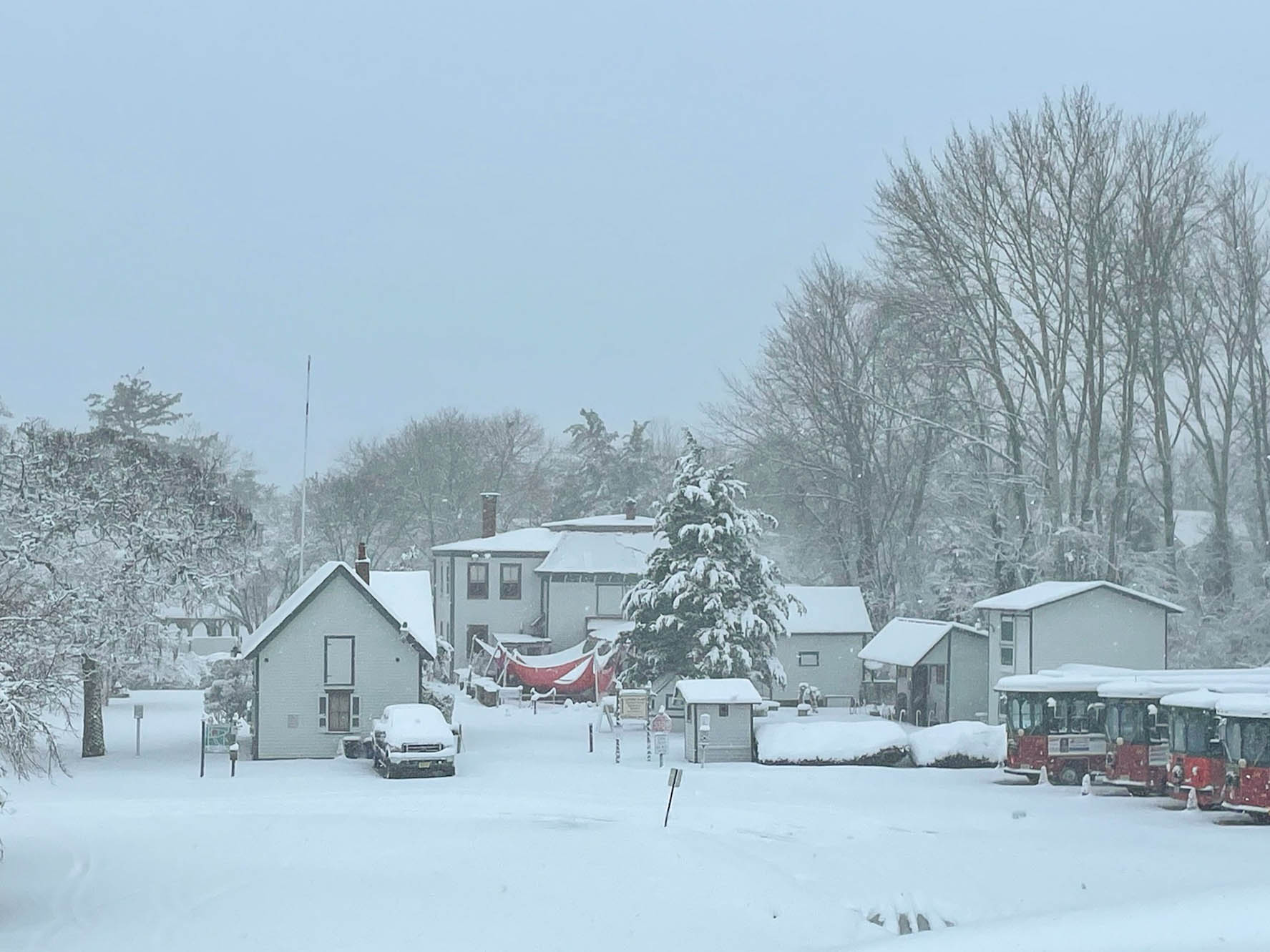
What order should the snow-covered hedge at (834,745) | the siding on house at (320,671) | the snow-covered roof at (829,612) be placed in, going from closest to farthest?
the snow-covered hedge at (834,745) → the siding on house at (320,671) → the snow-covered roof at (829,612)

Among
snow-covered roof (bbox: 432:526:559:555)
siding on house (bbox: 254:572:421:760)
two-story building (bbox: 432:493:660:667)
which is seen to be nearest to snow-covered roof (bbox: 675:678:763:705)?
siding on house (bbox: 254:572:421:760)

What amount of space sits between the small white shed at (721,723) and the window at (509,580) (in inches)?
1088

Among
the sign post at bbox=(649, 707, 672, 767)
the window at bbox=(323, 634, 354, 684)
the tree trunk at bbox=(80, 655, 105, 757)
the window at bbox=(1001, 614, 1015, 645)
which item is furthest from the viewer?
the window at bbox=(1001, 614, 1015, 645)

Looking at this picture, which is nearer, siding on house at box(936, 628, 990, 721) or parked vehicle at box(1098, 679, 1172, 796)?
parked vehicle at box(1098, 679, 1172, 796)

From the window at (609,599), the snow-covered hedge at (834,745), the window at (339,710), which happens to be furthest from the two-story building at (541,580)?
the snow-covered hedge at (834,745)

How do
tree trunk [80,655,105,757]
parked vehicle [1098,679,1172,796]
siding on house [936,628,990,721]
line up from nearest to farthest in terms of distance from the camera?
1. parked vehicle [1098,679,1172,796]
2. tree trunk [80,655,105,757]
3. siding on house [936,628,990,721]

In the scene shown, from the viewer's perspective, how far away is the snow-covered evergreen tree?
43.0m

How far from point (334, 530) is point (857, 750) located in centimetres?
5480

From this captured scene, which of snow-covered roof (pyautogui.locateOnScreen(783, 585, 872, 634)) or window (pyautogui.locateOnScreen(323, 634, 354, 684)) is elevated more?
snow-covered roof (pyautogui.locateOnScreen(783, 585, 872, 634))

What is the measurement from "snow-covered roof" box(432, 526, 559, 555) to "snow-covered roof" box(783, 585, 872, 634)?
555 inches

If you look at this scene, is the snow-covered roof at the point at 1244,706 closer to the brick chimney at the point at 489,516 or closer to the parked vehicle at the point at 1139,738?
the parked vehicle at the point at 1139,738

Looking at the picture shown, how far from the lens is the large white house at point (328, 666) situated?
39.2 meters

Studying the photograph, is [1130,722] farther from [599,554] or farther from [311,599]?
[599,554]

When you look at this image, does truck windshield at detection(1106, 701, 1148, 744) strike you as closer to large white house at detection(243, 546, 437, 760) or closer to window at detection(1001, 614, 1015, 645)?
window at detection(1001, 614, 1015, 645)
